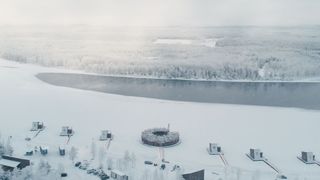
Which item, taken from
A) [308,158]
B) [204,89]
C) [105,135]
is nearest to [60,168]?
[105,135]

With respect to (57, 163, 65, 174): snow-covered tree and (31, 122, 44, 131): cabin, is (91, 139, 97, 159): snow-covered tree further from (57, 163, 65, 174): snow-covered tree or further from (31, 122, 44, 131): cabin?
(31, 122, 44, 131): cabin

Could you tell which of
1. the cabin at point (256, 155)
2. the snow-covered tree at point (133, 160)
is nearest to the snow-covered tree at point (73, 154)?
the snow-covered tree at point (133, 160)

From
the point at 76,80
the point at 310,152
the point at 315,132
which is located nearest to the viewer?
the point at 310,152

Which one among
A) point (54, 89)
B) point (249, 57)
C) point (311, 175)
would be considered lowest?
point (311, 175)

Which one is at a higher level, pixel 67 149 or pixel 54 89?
pixel 54 89

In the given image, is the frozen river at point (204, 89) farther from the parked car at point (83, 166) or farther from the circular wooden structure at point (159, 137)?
the parked car at point (83, 166)

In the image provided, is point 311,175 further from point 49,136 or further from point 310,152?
point 49,136

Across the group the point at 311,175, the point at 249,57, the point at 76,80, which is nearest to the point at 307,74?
the point at 249,57

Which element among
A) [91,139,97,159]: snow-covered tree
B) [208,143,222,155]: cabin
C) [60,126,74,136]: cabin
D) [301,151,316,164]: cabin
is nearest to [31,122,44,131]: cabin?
[60,126,74,136]: cabin
